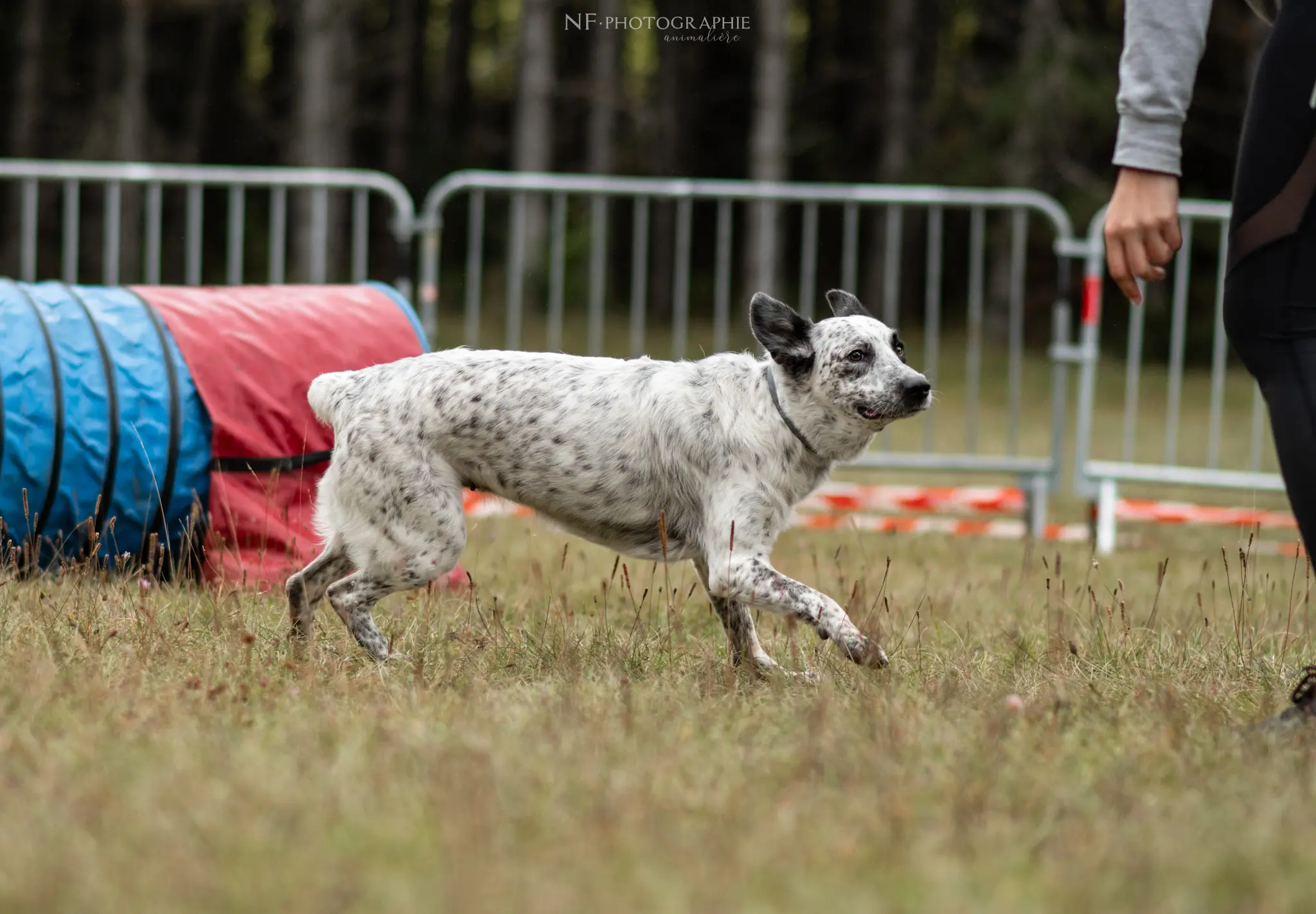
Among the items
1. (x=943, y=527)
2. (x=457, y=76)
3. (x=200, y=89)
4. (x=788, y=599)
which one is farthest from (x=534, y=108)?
(x=788, y=599)

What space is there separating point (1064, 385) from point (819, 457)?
14.9 ft

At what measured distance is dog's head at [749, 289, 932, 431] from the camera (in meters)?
4.14

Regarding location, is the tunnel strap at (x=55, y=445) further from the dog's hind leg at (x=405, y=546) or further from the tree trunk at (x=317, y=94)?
the tree trunk at (x=317, y=94)

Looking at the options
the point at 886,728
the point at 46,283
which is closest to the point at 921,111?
the point at 46,283

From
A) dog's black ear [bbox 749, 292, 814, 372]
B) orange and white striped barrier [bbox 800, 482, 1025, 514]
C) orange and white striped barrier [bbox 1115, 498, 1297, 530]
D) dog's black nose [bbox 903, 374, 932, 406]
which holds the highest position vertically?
dog's black ear [bbox 749, 292, 814, 372]

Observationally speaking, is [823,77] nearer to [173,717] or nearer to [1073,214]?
[1073,214]

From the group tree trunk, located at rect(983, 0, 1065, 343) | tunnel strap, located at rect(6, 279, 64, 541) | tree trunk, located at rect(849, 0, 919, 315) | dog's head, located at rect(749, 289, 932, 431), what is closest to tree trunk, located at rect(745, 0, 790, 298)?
tree trunk, located at rect(983, 0, 1065, 343)

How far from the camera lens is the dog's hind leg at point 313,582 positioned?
4.36 meters

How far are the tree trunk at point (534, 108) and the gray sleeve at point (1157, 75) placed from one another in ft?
57.6

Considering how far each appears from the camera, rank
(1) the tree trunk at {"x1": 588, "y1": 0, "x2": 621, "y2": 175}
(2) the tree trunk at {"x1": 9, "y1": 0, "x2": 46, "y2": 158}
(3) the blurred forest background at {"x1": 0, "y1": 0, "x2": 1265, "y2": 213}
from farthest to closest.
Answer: (2) the tree trunk at {"x1": 9, "y1": 0, "x2": 46, "y2": 158} < (1) the tree trunk at {"x1": 588, "y1": 0, "x2": 621, "y2": 175} < (3) the blurred forest background at {"x1": 0, "y1": 0, "x2": 1265, "y2": 213}

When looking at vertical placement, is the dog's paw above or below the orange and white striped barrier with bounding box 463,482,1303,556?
above

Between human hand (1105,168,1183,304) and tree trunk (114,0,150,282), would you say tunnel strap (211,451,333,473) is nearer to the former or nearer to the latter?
human hand (1105,168,1183,304)

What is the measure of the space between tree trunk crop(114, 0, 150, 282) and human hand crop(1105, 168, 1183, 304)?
22.3m

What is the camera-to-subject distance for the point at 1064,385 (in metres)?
8.41
